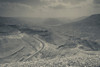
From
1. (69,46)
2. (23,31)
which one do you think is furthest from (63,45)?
(23,31)

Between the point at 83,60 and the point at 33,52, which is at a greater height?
the point at 83,60

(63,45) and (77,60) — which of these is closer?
(77,60)

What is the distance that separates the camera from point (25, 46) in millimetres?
11375

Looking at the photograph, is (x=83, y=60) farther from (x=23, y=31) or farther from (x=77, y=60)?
(x=23, y=31)

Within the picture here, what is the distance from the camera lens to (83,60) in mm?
6652

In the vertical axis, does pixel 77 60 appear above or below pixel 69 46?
above

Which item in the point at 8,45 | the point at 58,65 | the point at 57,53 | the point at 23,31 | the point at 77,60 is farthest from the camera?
the point at 23,31

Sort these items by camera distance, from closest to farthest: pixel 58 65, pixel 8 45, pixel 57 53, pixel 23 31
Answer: pixel 58 65, pixel 57 53, pixel 8 45, pixel 23 31

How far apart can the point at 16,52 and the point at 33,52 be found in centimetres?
130

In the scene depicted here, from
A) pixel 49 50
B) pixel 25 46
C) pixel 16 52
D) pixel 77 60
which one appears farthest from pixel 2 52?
pixel 77 60

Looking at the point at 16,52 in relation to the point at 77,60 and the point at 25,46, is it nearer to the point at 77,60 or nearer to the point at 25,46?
the point at 25,46

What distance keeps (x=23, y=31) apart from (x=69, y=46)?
6.73 m

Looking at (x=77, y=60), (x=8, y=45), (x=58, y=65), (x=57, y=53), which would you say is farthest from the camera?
(x=8, y=45)

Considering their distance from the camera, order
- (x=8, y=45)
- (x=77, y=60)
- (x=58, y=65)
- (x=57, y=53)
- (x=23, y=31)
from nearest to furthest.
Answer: (x=58, y=65), (x=77, y=60), (x=57, y=53), (x=8, y=45), (x=23, y=31)
